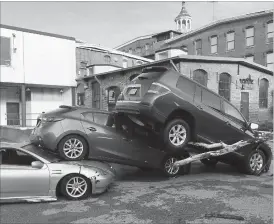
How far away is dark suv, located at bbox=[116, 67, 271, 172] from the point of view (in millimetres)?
6633

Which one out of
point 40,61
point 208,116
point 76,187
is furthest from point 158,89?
point 40,61

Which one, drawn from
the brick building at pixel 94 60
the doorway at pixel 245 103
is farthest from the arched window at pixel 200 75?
the brick building at pixel 94 60

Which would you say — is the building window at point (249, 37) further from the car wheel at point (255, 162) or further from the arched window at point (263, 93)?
the car wheel at point (255, 162)

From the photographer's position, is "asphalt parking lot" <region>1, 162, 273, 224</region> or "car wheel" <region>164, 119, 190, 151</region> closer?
"asphalt parking lot" <region>1, 162, 273, 224</region>

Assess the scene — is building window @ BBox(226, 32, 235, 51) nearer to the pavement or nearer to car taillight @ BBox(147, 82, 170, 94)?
the pavement

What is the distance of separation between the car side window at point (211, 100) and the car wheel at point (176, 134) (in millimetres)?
929

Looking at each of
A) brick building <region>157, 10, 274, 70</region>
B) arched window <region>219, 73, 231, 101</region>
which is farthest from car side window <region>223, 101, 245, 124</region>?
brick building <region>157, 10, 274, 70</region>

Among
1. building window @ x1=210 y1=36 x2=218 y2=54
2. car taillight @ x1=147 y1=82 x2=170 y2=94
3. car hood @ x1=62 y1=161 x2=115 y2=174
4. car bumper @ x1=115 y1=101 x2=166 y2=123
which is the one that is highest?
building window @ x1=210 y1=36 x2=218 y2=54

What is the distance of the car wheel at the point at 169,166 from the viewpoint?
796 centimetres

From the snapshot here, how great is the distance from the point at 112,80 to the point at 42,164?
14836 mm

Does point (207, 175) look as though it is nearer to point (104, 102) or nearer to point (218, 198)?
point (218, 198)

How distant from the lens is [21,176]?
5727 millimetres

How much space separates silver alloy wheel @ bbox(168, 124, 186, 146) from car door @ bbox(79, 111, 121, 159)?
1.42 metres

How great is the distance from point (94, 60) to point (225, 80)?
50.1ft
